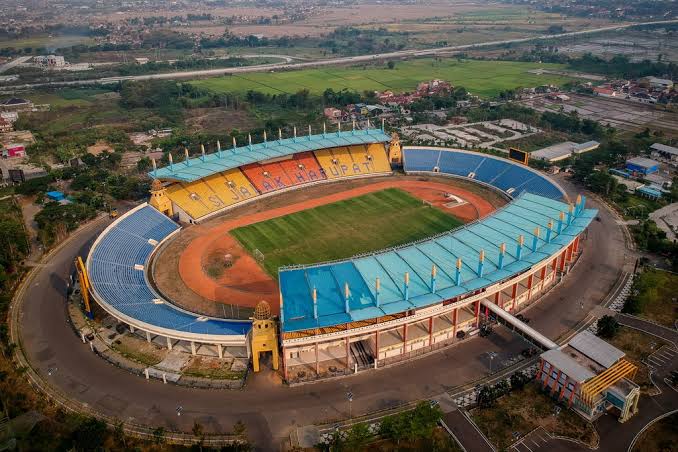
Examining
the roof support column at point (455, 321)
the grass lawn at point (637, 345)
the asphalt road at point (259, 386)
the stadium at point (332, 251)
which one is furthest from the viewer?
the roof support column at point (455, 321)

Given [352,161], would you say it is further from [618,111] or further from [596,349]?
[618,111]

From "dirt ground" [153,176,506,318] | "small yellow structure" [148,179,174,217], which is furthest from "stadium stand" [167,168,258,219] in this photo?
"dirt ground" [153,176,506,318]

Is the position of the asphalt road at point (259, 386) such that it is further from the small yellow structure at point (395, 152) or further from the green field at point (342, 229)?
the small yellow structure at point (395, 152)

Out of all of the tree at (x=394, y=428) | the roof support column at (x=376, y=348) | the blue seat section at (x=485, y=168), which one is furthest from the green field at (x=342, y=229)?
the tree at (x=394, y=428)

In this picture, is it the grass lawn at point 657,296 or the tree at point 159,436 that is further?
the grass lawn at point 657,296

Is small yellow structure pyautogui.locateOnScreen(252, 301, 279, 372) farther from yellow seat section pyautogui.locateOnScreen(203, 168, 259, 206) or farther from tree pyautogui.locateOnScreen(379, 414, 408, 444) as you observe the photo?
yellow seat section pyautogui.locateOnScreen(203, 168, 259, 206)

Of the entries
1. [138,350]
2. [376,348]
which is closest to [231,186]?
[138,350]
